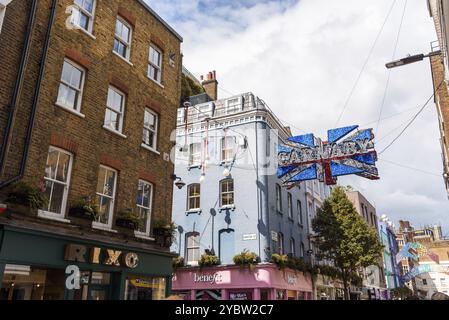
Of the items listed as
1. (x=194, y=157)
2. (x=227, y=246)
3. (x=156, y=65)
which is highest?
(x=156, y=65)

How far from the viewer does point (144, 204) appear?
14.5 m

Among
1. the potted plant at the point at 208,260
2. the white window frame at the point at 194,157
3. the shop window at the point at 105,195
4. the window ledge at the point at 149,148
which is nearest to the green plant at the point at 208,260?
the potted plant at the point at 208,260

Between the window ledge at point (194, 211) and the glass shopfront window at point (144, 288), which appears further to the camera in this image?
the window ledge at point (194, 211)

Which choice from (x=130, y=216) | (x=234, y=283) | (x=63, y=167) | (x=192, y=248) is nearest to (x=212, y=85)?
(x=192, y=248)

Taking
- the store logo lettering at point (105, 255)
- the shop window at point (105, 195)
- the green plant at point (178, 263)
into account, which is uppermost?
the shop window at point (105, 195)

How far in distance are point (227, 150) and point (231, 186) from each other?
2505mm

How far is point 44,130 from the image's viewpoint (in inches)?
427

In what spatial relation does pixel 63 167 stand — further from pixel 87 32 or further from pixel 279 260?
pixel 279 260

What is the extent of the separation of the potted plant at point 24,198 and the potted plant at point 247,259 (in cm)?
1393

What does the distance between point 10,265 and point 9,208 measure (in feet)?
4.55

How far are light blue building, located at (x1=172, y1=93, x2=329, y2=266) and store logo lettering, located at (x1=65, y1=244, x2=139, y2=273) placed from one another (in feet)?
36.5

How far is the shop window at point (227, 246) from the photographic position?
75.7 ft

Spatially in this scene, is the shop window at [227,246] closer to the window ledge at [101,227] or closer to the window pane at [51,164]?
the window ledge at [101,227]
